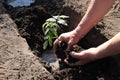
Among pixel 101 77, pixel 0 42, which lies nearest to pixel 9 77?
pixel 0 42

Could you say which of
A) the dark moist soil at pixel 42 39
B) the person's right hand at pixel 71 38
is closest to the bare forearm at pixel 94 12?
the person's right hand at pixel 71 38

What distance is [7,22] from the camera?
3.25 meters

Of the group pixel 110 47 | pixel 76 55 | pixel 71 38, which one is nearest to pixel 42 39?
pixel 71 38

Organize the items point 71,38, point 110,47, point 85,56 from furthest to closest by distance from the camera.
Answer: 1. point 71,38
2. point 85,56
3. point 110,47

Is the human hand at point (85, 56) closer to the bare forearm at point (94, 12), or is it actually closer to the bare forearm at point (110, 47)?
the bare forearm at point (110, 47)

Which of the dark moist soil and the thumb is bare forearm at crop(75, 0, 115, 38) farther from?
the dark moist soil

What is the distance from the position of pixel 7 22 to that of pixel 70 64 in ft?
3.25

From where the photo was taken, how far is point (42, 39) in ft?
10.9

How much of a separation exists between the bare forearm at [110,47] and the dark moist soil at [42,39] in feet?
0.62

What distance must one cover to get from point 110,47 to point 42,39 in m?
1.17

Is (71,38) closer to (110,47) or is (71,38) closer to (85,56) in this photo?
(85,56)

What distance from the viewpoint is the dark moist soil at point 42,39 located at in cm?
254

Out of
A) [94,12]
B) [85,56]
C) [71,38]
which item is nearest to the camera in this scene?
[85,56]

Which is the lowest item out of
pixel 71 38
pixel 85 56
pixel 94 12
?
pixel 85 56
